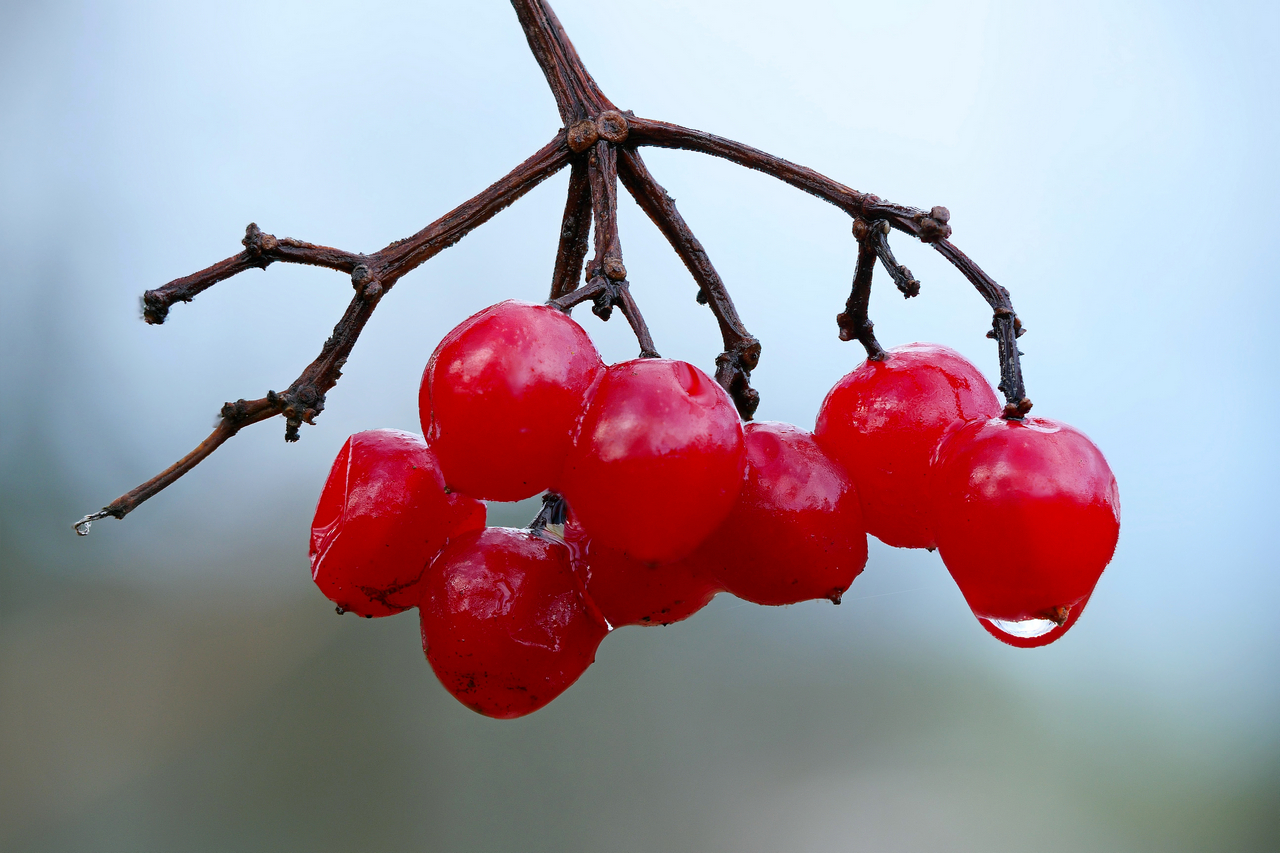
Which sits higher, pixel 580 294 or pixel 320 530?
pixel 580 294

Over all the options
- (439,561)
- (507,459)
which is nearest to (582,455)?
(507,459)

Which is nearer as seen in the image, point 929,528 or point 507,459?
point 507,459

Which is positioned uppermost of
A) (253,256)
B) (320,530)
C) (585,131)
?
(585,131)

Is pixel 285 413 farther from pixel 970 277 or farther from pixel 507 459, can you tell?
pixel 970 277

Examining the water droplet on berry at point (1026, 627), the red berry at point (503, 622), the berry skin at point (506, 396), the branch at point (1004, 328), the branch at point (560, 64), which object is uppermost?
the branch at point (560, 64)

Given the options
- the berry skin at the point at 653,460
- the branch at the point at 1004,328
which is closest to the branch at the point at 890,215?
the branch at the point at 1004,328

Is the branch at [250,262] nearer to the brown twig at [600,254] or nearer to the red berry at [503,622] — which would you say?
the brown twig at [600,254]
